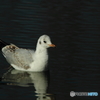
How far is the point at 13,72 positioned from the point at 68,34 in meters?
3.83

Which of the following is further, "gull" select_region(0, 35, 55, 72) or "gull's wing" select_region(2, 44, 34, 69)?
"gull's wing" select_region(2, 44, 34, 69)

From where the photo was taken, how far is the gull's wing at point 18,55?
13.6m

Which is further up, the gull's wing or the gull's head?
the gull's head

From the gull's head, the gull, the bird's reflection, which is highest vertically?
the gull's head

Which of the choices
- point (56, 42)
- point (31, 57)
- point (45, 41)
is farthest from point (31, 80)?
point (56, 42)

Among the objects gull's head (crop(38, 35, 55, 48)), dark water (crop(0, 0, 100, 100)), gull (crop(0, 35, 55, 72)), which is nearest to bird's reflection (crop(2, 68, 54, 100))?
dark water (crop(0, 0, 100, 100))

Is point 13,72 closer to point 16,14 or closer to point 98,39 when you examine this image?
point 98,39

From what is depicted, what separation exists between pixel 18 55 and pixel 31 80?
1.29m

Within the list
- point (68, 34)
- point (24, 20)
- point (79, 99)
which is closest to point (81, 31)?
point (68, 34)

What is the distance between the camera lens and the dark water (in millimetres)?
12070

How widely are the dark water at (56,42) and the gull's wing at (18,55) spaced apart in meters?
0.26

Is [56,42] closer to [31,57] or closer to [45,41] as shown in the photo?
[31,57]

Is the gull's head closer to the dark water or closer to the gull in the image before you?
the gull

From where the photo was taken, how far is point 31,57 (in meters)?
13.6
